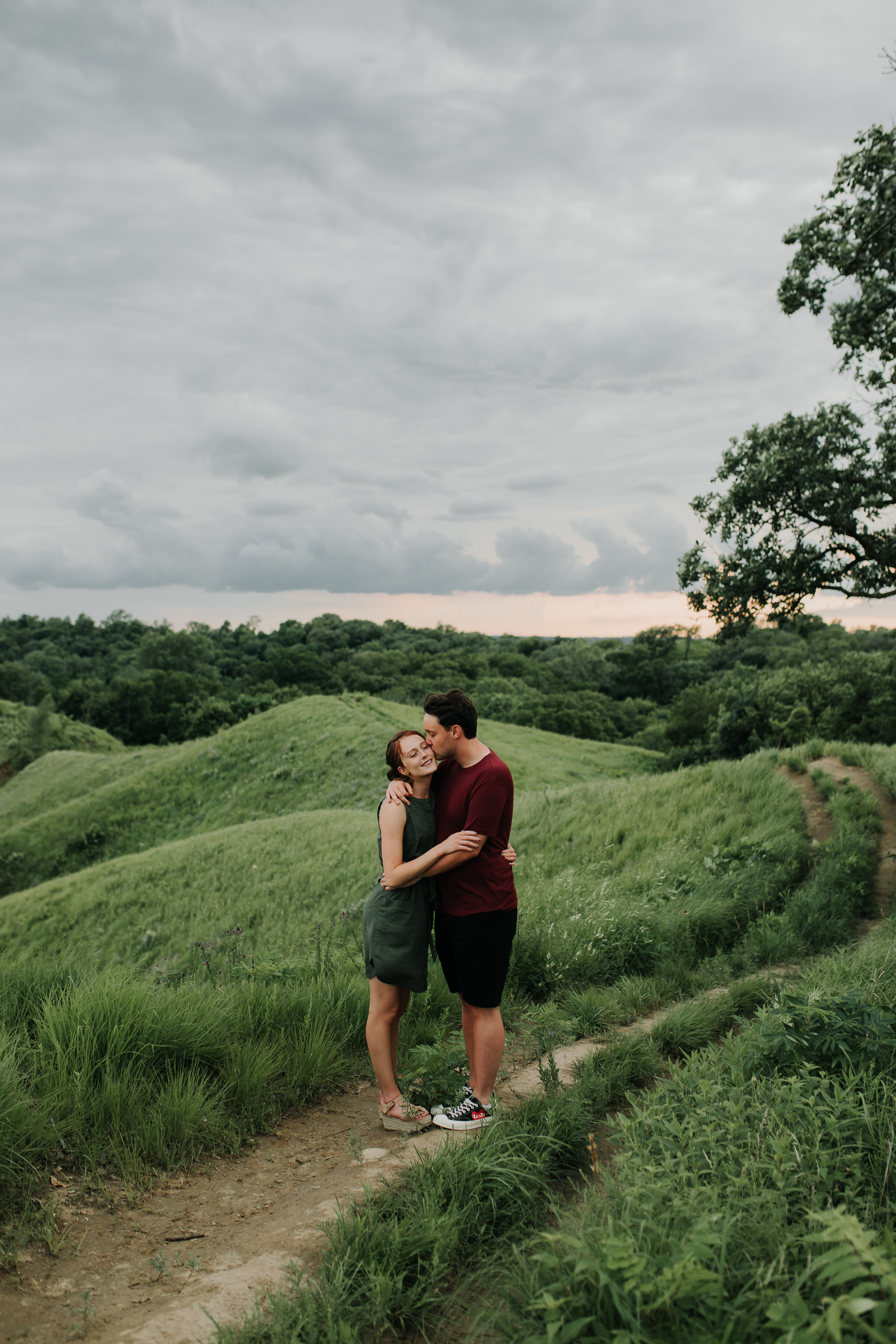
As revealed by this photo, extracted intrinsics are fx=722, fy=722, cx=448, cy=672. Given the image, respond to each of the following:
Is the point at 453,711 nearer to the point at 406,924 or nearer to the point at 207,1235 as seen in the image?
the point at 406,924

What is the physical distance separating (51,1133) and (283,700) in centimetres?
6263

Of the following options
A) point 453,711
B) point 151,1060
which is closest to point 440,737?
point 453,711

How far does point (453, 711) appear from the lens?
3.98 m

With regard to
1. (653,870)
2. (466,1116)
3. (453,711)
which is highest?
(453,711)

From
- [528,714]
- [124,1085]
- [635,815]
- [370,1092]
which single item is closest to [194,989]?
[124,1085]

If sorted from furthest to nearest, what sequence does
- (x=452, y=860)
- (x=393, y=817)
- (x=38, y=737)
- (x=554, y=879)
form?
(x=38, y=737) < (x=554, y=879) < (x=393, y=817) < (x=452, y=860)

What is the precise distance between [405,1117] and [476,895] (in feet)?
4.29

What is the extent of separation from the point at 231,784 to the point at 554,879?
73.6 ft

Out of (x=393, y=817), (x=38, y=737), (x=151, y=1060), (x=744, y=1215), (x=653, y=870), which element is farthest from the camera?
(x=38, y=737)

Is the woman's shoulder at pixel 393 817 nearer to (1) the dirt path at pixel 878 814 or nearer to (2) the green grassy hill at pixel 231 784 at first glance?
(1) the dirt path at pixel 878 814

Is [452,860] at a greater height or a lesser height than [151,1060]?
greater

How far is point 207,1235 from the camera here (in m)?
3.14

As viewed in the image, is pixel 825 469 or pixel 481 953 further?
pixel 825 469

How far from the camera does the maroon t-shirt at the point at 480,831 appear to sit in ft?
12.7
